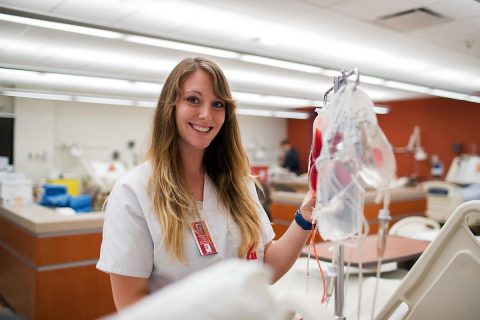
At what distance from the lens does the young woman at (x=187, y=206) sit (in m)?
1.33

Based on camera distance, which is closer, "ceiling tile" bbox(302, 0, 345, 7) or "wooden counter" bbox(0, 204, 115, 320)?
"wooden counter" bbox(0, 204, 115, 320)

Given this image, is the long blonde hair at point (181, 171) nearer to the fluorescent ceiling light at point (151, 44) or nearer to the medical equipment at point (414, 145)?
the fluorescent ceiling light at point (151, 44)

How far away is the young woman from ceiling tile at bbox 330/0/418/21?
2.87 m

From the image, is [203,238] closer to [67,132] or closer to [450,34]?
[450,34]

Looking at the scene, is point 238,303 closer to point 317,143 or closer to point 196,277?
point 196,277

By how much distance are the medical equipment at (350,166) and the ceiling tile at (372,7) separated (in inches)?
133

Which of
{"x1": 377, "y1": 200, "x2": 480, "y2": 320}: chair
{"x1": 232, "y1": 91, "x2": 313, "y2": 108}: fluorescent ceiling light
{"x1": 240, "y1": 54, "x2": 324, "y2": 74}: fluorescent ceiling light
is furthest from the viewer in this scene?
{"x1": 232, "y1": 91, "x2": 313, "y2": 108}: fluorescent ceiling light

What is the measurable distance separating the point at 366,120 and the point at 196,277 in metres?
0.48

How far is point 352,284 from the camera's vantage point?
2.14 m

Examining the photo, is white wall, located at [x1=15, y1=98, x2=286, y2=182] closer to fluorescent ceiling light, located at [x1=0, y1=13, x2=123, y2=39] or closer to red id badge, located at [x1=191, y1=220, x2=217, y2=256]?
fluorescent ceiling light, located at [x1=0, y1=13, x2=123, y2=39]

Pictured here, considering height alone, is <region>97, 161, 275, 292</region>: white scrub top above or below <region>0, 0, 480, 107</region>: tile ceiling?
below

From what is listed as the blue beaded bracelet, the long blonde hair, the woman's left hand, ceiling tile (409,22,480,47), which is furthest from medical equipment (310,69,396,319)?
ceiling tile (409,22,480,47)

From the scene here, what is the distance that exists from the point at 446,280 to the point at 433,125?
9.90m

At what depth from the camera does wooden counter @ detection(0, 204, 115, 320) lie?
10.6 feet
